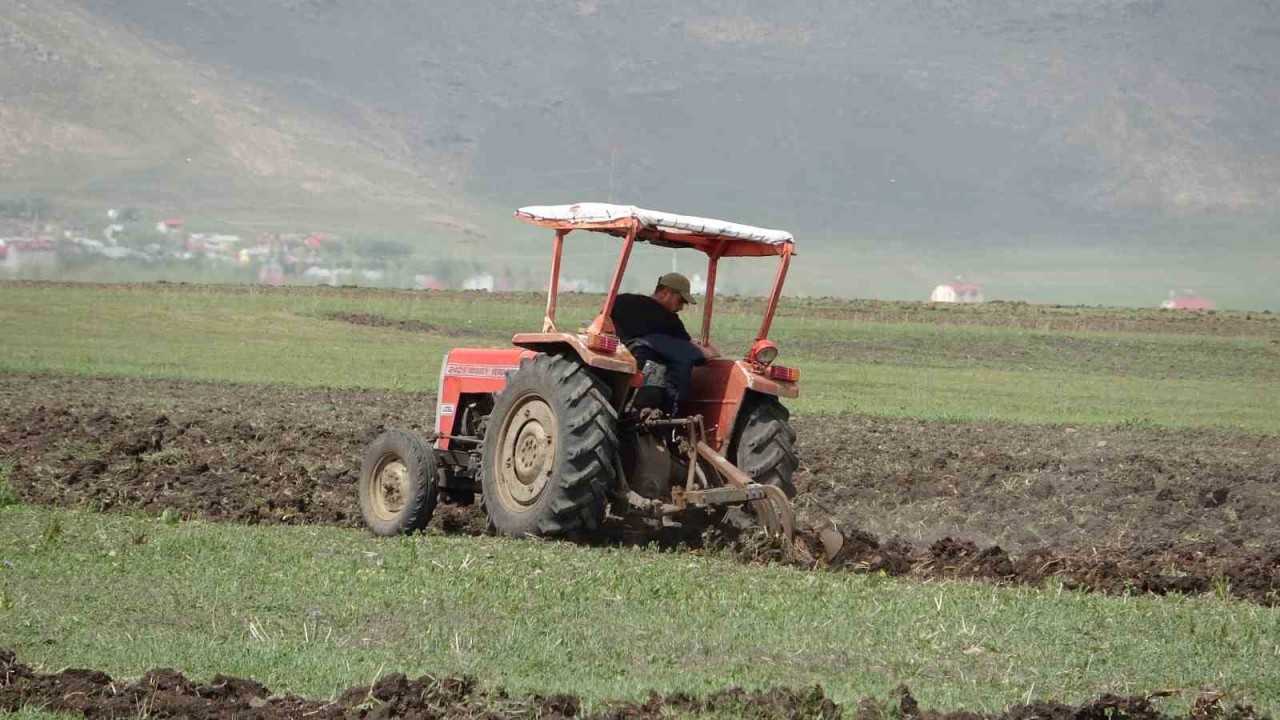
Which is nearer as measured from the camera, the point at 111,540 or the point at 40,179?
the point at 111,540

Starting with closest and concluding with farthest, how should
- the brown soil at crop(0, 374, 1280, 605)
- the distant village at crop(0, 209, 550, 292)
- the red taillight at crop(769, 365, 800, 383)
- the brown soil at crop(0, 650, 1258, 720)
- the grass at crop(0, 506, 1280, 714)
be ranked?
the brown soil at crop(0, 650, 1258, 720) → the grass at crop(0, 506, 1280, 714) → the brown soil at crop(0, 374, 1280, 605) → the red taillight at crop(769, 365, 800, 383) → the distant village at crop(0, 209, 550, 292)

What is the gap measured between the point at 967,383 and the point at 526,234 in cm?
13577

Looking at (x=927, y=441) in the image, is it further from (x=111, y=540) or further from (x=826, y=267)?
(x=826, y=267)

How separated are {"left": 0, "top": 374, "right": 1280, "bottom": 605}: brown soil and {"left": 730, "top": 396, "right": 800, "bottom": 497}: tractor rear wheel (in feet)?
2.21

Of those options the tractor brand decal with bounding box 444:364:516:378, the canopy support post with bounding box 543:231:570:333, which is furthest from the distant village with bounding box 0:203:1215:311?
the canopy support post with bounding box 543:231:570:333

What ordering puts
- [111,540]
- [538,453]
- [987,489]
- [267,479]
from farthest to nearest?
[987,489]
[267,479]
[538,453]
[111,540]

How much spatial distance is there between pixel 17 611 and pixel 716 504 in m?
4.99

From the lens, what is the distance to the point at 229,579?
10766 mm

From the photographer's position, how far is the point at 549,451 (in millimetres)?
13125

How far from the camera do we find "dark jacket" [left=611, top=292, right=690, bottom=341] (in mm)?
13594

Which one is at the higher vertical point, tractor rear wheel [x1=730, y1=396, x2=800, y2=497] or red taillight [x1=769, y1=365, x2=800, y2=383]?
red taillight [x1=769, y1=365, x2=800, y2=383]

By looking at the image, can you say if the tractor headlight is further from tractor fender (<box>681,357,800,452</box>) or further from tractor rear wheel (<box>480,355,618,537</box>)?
tractor rear wheel (<box>480,355,618,537</box>)

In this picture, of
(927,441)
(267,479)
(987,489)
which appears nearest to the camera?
(267,479)

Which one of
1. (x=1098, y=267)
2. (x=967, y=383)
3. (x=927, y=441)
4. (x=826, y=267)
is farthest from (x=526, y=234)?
(x=927, y=441)
